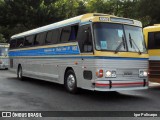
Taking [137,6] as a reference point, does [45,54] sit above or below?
below

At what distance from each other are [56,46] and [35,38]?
3.32m

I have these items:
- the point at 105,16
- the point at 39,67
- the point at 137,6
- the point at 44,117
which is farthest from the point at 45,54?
the point at 137,6

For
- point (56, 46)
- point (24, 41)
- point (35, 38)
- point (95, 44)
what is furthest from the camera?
point (24, 41)

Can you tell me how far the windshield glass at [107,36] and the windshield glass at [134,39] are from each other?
33 cm

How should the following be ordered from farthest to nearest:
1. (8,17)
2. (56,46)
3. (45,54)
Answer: (8,17) < (45,54) < (56,46)

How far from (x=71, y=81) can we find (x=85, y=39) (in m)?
2.04

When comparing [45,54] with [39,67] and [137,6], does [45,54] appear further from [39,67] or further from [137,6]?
[137,6]

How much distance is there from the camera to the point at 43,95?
41.0 feet

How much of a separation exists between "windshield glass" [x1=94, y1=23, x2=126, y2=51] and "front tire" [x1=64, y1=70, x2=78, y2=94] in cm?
211

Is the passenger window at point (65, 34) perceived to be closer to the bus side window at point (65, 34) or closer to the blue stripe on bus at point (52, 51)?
the bus side window at point (65, 34)

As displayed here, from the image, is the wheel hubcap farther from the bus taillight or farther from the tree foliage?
the tree foliage

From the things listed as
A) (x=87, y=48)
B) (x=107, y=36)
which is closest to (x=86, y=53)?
(x=87, y=48)

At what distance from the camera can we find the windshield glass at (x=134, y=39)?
38.5 ft

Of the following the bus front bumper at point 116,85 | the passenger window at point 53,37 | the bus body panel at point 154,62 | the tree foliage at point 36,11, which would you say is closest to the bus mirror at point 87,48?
the bus front bumper at point 116,85
